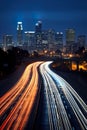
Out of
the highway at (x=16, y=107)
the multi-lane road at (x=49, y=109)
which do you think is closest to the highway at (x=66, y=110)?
the multi-lane road at (x=49, y=109)

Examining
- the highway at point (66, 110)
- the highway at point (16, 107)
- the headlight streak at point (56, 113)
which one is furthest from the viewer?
the highway at point (66, 110)

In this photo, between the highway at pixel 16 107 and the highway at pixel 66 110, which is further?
the highway at pixel 66 110

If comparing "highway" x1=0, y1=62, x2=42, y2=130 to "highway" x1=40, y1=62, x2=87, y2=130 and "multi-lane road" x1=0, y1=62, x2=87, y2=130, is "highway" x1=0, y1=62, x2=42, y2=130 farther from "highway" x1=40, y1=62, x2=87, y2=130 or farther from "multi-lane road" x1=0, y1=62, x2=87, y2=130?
"highway" x1=40, y1=62, x2=87, y2=130

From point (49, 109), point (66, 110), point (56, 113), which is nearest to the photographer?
point (56, 113)

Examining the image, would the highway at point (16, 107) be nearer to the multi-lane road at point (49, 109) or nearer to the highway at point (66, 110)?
the multi-lane road at point (49, 109)

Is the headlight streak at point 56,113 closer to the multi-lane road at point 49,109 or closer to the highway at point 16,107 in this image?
the multi-lane road at point 49,109

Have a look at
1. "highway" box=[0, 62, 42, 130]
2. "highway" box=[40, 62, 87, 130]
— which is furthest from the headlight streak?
"highway" box=[0, 62, 42, 130]

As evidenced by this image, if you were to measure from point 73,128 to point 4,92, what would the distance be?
87.6 feet

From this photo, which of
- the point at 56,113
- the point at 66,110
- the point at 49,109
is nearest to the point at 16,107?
the point at 49,109

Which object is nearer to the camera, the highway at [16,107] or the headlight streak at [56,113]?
the headlight streak at [56,113]

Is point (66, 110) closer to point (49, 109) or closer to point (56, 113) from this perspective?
point (49, 109)

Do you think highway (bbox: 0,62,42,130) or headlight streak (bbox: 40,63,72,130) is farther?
highway (bbox: 0,62,42,130)

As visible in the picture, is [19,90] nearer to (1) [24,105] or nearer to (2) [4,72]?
(1) [24,105]

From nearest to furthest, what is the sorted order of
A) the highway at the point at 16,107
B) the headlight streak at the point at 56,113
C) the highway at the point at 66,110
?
the headlight streak at the point at 56,113 → the highway at the point at 16,107 → the highway at the point at 66,110
